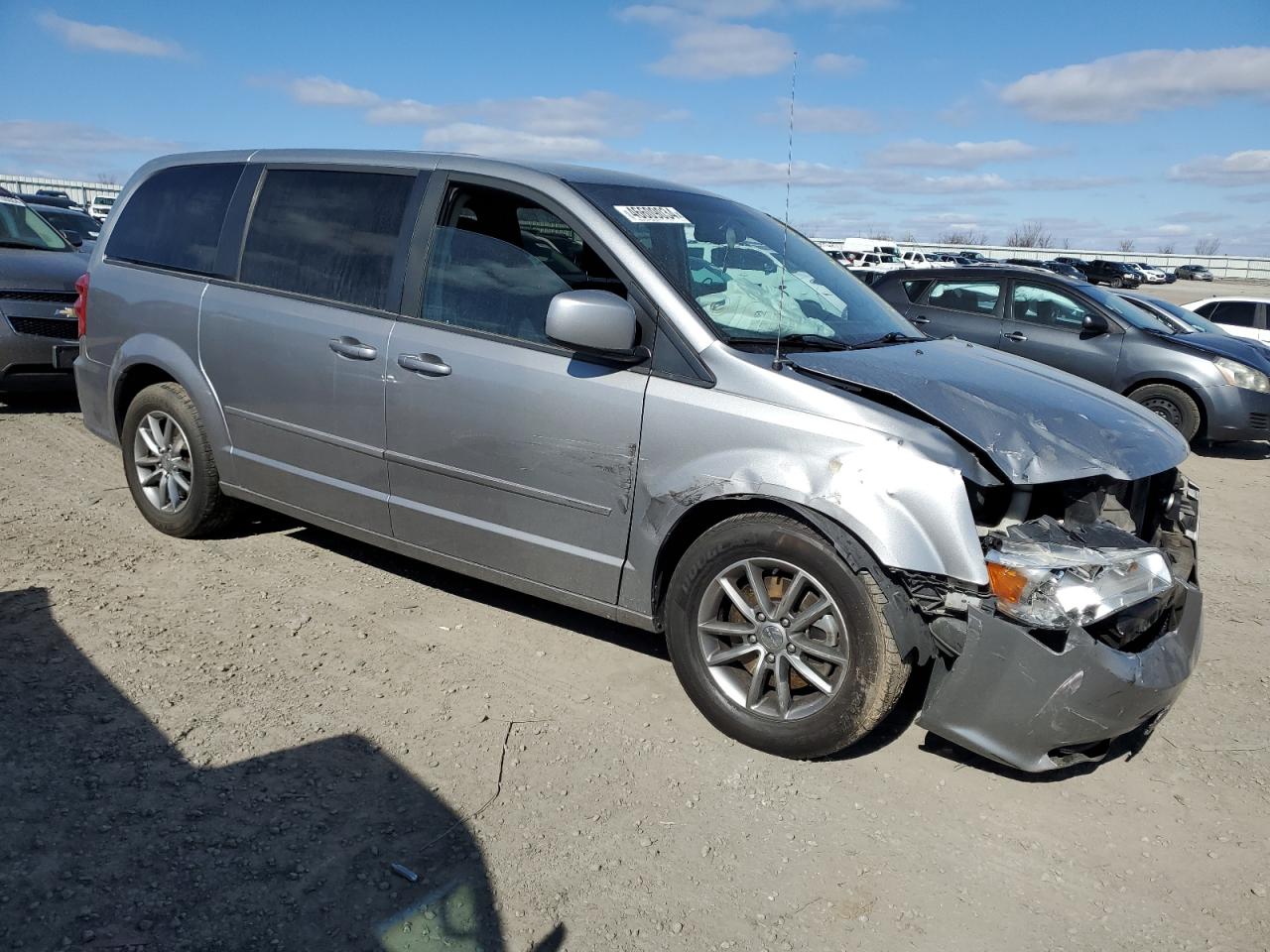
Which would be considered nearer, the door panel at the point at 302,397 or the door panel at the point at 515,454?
the door panel at the point at 515,454

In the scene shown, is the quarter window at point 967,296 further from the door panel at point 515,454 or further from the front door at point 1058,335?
the door panel at point 515,454

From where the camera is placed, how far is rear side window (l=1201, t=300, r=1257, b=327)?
1570 cm

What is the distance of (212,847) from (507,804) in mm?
850

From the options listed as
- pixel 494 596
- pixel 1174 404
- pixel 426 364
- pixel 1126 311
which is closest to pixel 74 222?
pixel 494 596

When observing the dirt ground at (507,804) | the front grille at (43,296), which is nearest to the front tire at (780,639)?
the dirt ground at (507,804)

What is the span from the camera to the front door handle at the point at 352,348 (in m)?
4.22

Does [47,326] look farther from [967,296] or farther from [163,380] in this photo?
[967,296]

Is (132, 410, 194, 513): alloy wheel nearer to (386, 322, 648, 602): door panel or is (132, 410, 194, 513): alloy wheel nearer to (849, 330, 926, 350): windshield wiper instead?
(386, 322, 648, 602): door panel

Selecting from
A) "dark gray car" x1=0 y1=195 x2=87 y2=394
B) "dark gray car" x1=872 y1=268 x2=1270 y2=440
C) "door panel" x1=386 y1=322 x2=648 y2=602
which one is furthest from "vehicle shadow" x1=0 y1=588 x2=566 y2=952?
"dark gray car" x1=872 y1=268 x2=1270 y2=440

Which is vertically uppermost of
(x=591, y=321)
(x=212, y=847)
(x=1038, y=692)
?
(x=591, y=321)

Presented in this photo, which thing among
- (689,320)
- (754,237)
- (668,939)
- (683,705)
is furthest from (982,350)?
(668,939)

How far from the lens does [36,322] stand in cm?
821

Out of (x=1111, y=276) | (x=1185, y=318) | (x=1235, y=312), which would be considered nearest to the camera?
(x=1185, y=318)

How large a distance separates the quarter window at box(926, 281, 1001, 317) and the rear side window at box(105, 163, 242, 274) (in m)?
7.85
